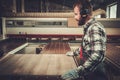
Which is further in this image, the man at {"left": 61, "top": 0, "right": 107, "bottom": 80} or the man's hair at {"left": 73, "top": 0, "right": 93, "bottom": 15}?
the man's hair at {"left": 73, "top": 0, "right": 93, "bottom": 15}

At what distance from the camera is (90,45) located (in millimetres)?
1759

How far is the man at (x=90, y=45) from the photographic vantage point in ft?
5.51

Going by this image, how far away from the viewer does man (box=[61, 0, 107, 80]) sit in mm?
1679

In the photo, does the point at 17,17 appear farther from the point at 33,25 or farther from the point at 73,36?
the point at 73,36

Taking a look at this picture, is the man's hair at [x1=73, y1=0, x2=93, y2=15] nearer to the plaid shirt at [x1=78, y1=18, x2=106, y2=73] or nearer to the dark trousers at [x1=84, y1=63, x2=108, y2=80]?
the plaid shirt at [x1=78, y1=18, x2=106, y2=73]

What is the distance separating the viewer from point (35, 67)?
2688 millimetres

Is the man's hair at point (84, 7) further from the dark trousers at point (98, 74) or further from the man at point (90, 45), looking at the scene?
the dark trousers at point (98, 74)

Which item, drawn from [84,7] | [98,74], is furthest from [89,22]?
[98,74]

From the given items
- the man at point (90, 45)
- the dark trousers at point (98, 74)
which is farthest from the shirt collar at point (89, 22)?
the dark trousers at point (98, 74)

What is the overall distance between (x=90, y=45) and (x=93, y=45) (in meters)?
0.06

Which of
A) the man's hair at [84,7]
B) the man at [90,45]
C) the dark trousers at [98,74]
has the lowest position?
the dark trousers at [98,74]

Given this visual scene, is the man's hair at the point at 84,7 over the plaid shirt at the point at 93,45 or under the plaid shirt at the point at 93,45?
over

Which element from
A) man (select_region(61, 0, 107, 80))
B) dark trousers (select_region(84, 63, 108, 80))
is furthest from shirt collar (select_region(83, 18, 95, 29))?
dark trousers (select_region(84, 63, 108, 80))

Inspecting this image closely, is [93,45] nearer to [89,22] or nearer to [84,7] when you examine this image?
[89,22]
